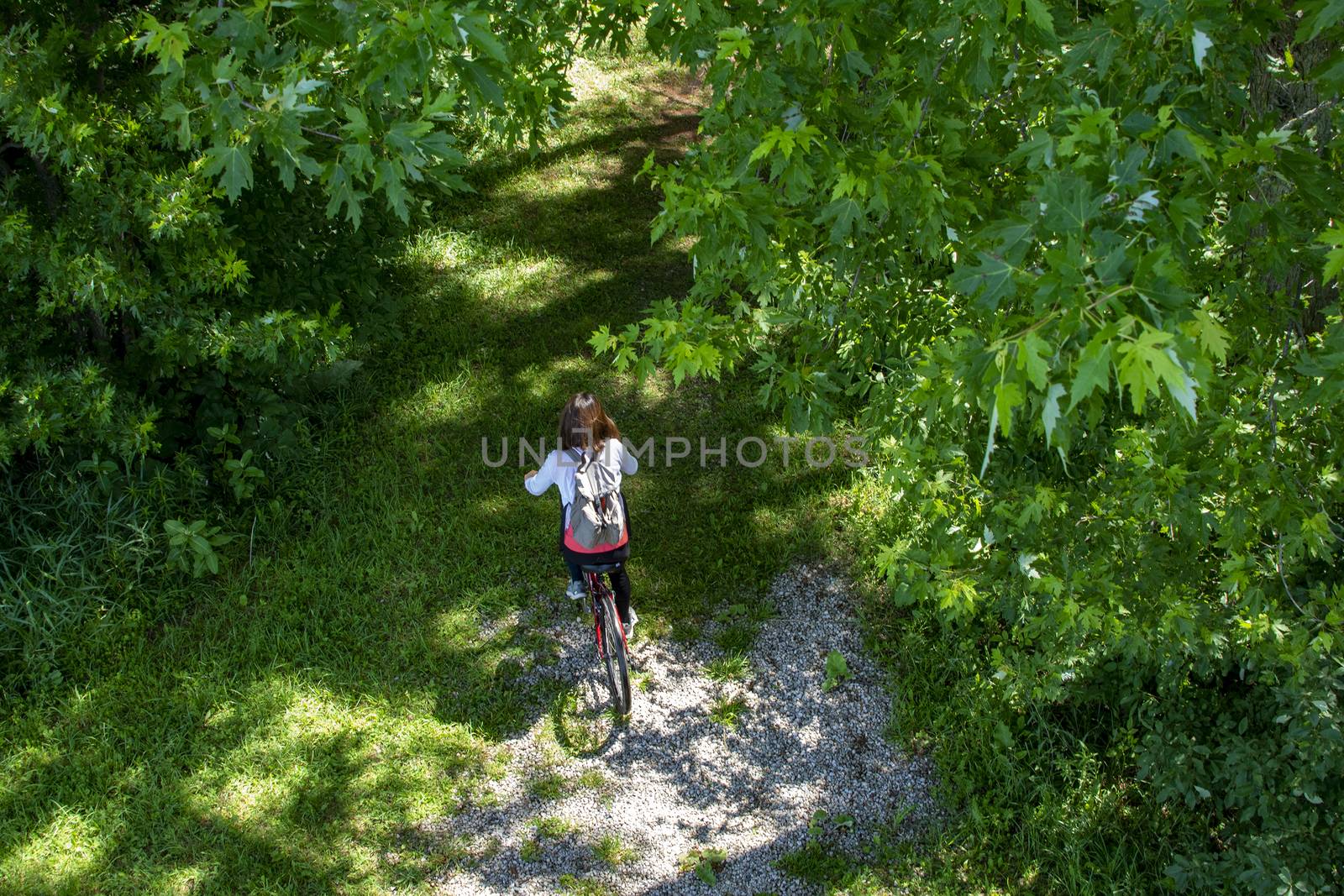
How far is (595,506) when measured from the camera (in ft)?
16.1

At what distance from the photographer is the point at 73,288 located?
517 cm

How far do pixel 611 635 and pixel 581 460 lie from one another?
0.99m

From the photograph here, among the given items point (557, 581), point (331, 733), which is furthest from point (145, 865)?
point (557, 581)

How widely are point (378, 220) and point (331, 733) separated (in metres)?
3.86

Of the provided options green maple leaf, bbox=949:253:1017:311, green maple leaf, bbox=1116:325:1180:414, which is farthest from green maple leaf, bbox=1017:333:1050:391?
green maple leaf, bbox=949:253:1017:311

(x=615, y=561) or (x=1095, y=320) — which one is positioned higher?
(x=1095, y=320)

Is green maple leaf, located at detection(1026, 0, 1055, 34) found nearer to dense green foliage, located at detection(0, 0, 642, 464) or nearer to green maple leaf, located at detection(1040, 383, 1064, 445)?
green maple leaf, located at detection(1040, 383, 1064, 445)

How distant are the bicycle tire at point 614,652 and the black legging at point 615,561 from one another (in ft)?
0.30

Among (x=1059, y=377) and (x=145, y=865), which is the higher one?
(x=1059, y=377)

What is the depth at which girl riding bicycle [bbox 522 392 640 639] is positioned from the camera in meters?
4.83

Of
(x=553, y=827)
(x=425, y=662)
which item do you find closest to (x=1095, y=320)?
(x=553, y=827)

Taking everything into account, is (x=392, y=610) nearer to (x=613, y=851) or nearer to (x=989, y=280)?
(x=613, y=851)

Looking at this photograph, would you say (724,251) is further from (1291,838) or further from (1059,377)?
(1291,838)

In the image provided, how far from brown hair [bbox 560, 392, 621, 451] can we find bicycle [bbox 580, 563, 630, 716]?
65cm
